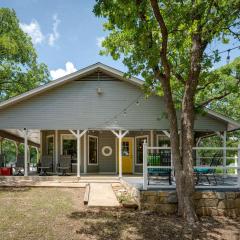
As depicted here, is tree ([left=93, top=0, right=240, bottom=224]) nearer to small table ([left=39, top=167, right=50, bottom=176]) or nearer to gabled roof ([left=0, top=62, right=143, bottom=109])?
gabled roof ([left=0, top=62, right=143, bottom=109])

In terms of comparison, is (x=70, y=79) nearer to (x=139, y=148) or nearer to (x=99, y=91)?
(x=99, y=91)

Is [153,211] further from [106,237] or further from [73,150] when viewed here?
[73,150]

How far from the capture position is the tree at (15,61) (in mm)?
24594

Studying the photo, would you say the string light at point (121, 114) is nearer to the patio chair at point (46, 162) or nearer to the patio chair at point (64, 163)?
the patio chair at point (64, 163)

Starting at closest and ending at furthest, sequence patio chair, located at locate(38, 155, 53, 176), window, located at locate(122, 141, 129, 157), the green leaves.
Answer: the green leaves < patio chair, located at locate(38, 155, 53, 176) < window, located at locate(122, 141, 129, 157)

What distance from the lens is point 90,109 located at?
51.8 feet

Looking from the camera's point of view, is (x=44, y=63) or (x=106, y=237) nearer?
(x=106, y=237)

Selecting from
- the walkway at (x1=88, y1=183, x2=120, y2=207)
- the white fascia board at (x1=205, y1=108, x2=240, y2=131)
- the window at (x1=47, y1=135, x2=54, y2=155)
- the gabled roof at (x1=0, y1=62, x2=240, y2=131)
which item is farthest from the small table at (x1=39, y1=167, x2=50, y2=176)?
the white fascia board at (x1=205, y1=108, x2=240, y2=131)

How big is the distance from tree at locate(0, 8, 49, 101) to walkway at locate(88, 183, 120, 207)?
1472 cm

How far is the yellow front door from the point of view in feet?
58.3

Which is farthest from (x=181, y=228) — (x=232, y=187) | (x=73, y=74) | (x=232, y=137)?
(x=232, y=137)

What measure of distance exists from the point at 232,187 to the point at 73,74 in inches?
347

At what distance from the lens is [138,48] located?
897cm

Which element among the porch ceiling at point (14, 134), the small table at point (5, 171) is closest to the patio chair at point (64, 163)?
the porch ceiling at point (14, 134)
